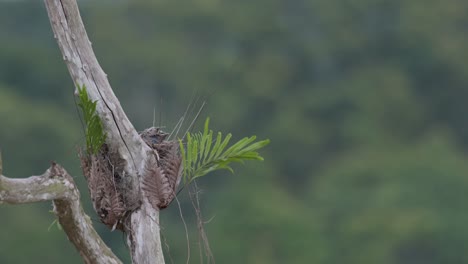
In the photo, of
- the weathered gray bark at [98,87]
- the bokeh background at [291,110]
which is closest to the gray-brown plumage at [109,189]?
the weathered gray bark at [98,87]

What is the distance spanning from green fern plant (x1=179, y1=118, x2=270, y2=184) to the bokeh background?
27.4 metres

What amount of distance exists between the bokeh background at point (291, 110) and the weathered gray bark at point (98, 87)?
90.2 ft

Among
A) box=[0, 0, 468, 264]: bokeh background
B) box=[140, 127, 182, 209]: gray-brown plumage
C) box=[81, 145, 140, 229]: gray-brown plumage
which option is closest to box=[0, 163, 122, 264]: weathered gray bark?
box=[81, 145, 140, 229]: gray-brown plumage

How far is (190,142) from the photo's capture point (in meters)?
6.97

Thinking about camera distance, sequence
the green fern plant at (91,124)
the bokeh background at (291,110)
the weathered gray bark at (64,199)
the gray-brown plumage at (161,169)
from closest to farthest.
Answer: the weathered gray bark at (64,199)
the green fern plant at (91,124)
the gray-brown plumage at (161,169)
the bokeh background at (291,110)

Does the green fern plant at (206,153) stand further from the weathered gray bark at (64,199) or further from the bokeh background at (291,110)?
the bokeh background at (291,110)

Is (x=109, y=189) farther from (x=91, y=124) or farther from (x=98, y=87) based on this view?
(x=98, y=87)

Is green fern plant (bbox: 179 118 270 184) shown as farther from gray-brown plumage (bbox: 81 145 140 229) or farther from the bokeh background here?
the bokeh background

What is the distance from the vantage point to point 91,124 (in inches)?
267

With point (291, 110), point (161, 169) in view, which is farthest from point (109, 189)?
point (291, 110)

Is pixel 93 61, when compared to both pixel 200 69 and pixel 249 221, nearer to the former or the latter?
pixel 249 221

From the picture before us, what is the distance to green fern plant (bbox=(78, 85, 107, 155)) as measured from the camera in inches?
265

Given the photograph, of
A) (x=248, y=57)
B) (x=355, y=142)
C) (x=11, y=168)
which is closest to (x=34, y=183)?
(x=11, y=168)

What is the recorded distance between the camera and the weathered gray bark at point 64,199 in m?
6.32
